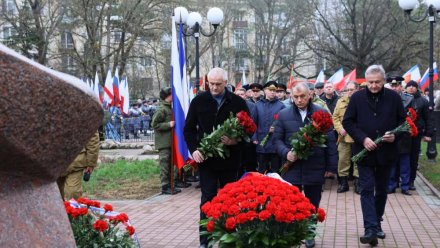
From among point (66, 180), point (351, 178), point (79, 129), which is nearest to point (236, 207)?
point (79, 129)

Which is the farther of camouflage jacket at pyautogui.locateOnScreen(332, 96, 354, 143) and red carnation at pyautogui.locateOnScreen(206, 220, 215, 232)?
camouflage jacket at pyautogui.locateOnScreen(332, 96, 354, 143)

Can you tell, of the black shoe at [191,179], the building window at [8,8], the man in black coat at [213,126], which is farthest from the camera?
the building window at [8,8]

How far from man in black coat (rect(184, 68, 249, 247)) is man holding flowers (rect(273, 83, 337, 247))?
0.56 m

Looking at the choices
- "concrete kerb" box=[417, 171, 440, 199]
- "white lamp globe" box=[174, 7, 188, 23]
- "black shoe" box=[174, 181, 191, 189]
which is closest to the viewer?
"concrete kerb" box=[417, 171, 440, 199]

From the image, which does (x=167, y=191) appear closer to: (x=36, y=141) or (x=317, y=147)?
(x=317, y=147)

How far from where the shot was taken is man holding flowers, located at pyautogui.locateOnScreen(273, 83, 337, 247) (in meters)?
5.92

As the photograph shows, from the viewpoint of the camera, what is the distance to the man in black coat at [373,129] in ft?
20.0

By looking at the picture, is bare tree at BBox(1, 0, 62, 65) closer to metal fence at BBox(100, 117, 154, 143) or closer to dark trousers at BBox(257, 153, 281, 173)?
metal fence at BBox(100, 117, 154, 143)

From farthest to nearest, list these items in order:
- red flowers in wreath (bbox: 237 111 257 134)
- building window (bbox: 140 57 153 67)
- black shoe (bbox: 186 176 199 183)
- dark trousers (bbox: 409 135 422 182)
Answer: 1. building window (bbox: 140 57 153 67)
2. black shoe (bbox: 186 176 199 183)
3. dark trousers (bbox: 409 135 422 182)
4. red flowers in wreath (bbox: 237 111 257 134)

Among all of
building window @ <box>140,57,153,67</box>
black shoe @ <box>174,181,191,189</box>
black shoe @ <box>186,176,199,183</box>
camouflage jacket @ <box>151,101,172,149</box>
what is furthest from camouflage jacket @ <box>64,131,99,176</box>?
building window @ <box>140,57,153,67</box>

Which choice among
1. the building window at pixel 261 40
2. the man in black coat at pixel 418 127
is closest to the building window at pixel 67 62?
the building window at pixel 261 40

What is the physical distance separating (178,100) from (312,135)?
4.66 metres

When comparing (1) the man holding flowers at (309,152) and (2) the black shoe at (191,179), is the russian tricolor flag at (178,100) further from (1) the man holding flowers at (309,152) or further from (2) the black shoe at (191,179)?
(1) the man holding flowers at (309,152)

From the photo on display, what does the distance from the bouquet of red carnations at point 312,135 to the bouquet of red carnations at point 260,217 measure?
1167 mm
